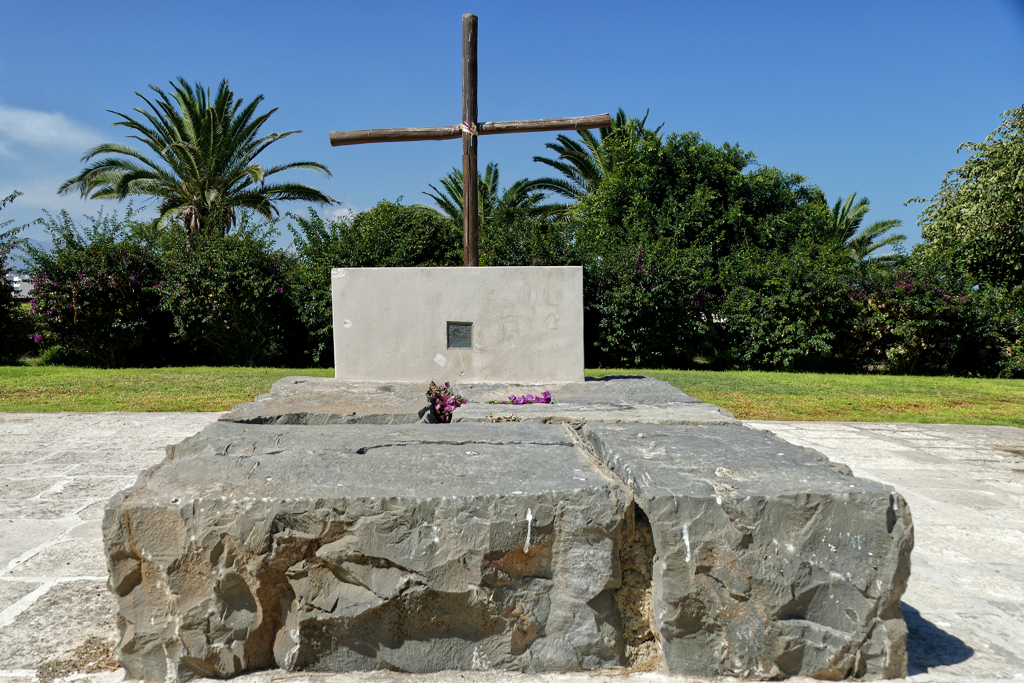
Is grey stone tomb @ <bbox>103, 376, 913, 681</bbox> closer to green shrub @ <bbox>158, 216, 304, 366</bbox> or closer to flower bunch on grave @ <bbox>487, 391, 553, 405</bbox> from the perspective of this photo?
flower bunch on grave @ <bbox>487, 391, 553, 405</bbox>

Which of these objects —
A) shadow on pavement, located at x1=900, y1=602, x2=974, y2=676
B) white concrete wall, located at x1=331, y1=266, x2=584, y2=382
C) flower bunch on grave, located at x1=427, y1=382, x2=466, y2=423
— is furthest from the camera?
white concrete wall, located at x1=331, y1=266, x2=584, y2=382

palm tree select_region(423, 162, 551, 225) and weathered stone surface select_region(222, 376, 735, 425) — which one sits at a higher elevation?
palm tree select_region(423, 162, 551, 225)

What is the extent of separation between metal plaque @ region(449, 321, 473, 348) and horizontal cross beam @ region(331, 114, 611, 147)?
1.78m

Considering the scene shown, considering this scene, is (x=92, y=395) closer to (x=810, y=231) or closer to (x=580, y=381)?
(x=580, y=381)

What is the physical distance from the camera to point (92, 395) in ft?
28.6

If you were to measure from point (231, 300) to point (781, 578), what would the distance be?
1288 cm

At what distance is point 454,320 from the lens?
5555mm

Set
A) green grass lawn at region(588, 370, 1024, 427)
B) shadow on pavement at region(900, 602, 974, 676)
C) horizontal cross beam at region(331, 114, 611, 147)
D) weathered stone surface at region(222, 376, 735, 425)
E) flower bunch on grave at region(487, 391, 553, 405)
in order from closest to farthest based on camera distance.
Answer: shadow on pavement at region(900, 602, 974, 676) < weathered stone surface at region(222, 376, 735, 425) < flower bunch on grave at region(487, 391, 553, 405) < horizontal cross beam at region(331, 114, 611, 147) < green grass lawn at region(588, 370, 1024, 427)

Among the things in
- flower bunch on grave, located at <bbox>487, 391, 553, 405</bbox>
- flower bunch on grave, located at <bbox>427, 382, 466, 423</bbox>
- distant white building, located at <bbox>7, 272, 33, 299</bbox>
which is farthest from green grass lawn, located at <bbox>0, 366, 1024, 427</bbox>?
flower bunch on grave, located at <bbox>427, 382, 466, 423</bbox>

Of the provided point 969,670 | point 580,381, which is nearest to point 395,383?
point 580,381

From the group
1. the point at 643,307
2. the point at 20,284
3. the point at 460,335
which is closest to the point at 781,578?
the point at 460,335

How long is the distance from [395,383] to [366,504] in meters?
3.48

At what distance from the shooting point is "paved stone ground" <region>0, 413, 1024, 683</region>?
2131mm

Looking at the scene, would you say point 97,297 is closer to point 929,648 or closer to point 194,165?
point 194,165
